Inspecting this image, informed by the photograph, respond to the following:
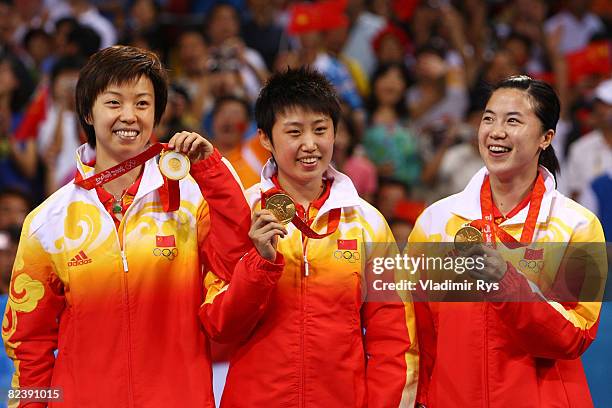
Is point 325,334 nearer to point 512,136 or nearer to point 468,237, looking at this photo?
point 468,237

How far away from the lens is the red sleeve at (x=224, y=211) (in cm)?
355

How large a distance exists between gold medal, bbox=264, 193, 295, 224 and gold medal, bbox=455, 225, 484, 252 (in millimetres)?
552

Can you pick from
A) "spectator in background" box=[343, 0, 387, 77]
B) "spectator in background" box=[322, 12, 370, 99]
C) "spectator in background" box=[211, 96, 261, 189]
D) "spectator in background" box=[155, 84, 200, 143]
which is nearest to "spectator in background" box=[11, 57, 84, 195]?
"spectator in background" box=[155, 84, 200, 143]

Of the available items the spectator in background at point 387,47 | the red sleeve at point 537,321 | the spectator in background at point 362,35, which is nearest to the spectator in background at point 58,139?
the spectator in background at point 362,35

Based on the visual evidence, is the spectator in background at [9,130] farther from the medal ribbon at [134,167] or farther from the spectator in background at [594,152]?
the spectator in background at [594,152]

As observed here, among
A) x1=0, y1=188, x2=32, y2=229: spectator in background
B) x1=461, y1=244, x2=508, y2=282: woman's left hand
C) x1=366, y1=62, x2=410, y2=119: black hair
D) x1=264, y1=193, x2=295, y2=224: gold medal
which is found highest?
x1=366, y1=62, x2=410, y2=119: black hair

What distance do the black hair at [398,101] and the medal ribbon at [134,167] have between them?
170 inches

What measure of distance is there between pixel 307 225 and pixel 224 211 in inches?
12.2

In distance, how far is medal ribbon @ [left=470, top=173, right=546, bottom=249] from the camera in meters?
3.62

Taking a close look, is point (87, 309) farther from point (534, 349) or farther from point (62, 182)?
point (62, 182)

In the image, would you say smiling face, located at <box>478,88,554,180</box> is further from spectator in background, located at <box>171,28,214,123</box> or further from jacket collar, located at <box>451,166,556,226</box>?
spectator in background, located at <box>171,28,214,123</box>

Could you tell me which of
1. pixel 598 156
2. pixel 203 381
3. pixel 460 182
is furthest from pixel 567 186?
pixel 203 381

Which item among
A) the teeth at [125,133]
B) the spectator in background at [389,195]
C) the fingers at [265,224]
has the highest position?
the spectator in background at [389,195]

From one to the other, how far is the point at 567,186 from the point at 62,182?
3362 mm
